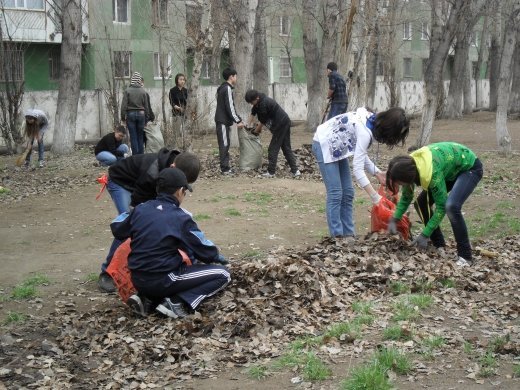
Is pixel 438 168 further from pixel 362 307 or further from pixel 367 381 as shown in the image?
pixel 367 381

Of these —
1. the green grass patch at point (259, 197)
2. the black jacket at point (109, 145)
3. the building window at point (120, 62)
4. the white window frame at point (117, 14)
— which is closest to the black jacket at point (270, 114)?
the green grass patch at point (259, 197)

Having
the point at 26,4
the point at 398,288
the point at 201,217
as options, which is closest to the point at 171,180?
the point at 398,288

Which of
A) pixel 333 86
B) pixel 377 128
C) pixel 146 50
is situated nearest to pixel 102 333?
pixel 377 128

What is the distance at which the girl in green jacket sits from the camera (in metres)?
7.45

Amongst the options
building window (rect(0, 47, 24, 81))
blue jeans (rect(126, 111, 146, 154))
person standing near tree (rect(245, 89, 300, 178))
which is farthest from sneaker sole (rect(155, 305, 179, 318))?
building window (rect(0, 47, 24, 81))

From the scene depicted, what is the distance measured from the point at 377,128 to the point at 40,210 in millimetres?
7121

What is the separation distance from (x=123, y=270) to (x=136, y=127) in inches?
401

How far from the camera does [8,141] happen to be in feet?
68.9

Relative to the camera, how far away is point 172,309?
671cm

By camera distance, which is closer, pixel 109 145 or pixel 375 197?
pixel 375 197

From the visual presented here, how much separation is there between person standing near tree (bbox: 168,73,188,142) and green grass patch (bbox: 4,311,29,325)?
10975 millimetres

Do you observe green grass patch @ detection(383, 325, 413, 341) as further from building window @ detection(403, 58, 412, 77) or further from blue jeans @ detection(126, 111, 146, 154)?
building window @ detection(403, 58, 412, 77)

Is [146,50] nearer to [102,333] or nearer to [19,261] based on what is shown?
[19,261]

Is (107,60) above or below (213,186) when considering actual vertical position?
above
